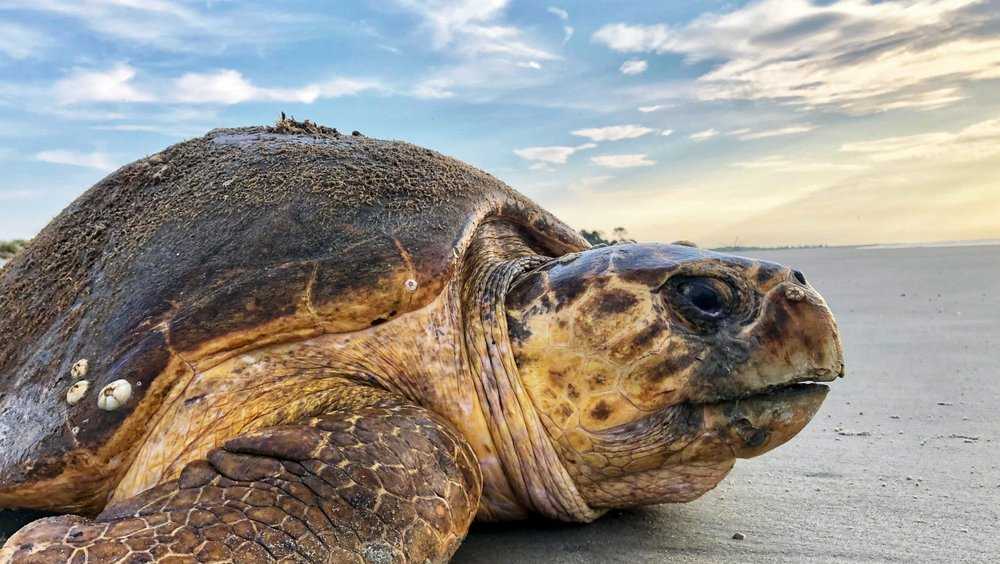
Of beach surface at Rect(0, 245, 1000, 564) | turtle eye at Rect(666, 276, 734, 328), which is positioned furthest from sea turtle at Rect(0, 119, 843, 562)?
beach surface at Rect(0, 245, 1000, 564)

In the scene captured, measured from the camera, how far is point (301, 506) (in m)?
1.53

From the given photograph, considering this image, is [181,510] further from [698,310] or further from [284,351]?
[698,310]

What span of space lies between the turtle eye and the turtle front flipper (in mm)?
753

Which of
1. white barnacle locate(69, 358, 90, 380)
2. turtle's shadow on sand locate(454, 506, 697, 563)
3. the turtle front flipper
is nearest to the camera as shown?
the turtle front flipper

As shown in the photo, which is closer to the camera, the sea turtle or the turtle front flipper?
the turtle front flipper

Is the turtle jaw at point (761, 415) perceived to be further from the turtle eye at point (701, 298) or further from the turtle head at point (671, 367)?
the turtle eye at point (701, 298)

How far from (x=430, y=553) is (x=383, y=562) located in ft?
0.40

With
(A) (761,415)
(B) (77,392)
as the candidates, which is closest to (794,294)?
(A) (761,415)

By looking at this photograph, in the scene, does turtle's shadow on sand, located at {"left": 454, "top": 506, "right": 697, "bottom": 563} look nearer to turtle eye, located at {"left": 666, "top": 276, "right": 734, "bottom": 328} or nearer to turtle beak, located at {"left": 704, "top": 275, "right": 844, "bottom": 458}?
turtle beak, located at {"left": 704, "top": 275, "right": 844, "bottom": 458}

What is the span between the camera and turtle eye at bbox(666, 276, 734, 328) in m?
2.01

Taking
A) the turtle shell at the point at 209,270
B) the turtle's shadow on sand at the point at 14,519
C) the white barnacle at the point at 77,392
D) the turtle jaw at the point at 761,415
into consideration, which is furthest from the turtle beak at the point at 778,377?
the turtle's shadow on sand at the point at 14,519

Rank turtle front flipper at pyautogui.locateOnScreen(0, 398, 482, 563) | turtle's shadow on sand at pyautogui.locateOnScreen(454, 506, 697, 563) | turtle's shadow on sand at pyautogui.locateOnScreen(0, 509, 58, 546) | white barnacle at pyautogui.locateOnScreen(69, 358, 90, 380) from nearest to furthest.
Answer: turtle front flipper at pyautogui.locateOnScreen(0, 398, 482, 563), turtle's shadow on sand at pyautogui.locateOnScreen(454, 506, 697, 563), white barnacle at pyautogui.locateOnScreen(69, 358, 90, 380), turtle's shadow on sand at pyautogui.locateOnScreen(0, 509, 58, 546)

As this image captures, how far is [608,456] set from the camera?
2012mm

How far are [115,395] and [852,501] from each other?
233 cm
